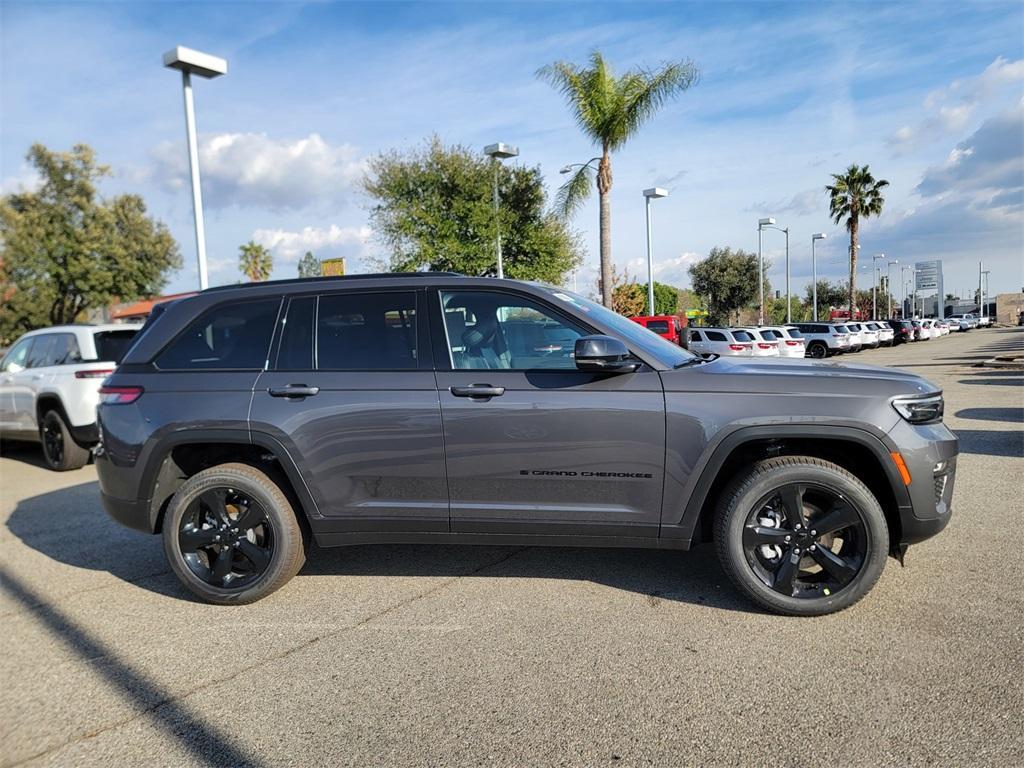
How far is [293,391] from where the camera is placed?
12.8 ft

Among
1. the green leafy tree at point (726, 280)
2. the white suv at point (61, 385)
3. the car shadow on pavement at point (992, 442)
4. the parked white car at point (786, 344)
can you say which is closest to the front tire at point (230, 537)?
the white suv at point (61, 385)

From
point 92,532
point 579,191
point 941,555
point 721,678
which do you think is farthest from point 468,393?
point 579,191

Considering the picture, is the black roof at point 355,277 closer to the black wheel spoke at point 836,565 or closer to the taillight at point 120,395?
the taillight at point 120,395

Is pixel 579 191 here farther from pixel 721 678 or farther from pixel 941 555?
pixel 721 678

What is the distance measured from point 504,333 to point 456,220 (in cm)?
2193

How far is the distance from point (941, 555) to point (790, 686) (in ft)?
6.74

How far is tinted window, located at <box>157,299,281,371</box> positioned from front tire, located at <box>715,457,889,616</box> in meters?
2.73

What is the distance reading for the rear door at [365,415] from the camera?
3793 millimetres

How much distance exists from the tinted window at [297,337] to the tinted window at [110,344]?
5222 millimetres

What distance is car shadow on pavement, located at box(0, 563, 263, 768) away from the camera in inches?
104

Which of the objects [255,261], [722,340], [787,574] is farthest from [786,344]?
[255,261]

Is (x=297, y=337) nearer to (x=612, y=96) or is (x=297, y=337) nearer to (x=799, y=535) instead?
(x=799, y=535)

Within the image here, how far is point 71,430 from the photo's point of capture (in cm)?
826

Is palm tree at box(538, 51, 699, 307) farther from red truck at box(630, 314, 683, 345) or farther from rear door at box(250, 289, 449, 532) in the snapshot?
A: rear door at box(250, 289, 449, 532)
